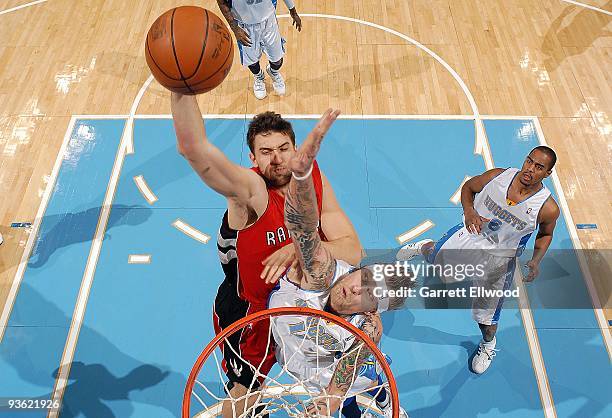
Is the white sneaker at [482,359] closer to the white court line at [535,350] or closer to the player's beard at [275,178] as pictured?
the white court line at [535,350]

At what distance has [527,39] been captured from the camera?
7578 mm

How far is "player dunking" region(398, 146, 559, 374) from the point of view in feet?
14.4

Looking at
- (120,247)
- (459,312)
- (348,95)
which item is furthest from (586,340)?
(120,247)

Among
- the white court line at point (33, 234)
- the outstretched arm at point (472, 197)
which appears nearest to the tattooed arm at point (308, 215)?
the outstretched arm at point (472, 197)

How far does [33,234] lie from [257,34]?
118 inches

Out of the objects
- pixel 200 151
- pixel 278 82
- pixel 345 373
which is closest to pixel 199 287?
pixel 345 373

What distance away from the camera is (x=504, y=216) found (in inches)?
178

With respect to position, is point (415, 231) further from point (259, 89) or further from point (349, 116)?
point (259, 89)

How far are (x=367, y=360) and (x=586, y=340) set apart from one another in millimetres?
2295

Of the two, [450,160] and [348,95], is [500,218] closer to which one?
[450,160]

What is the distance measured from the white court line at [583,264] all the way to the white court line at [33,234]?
503 centimetres

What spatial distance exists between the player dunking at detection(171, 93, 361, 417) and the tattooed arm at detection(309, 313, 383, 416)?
0.44m

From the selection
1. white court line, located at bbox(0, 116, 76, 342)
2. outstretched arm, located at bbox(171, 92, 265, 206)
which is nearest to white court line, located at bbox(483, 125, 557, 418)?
outstretched arm, located at bbox(171, 92, 265, 206)

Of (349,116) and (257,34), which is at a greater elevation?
(257,34)
